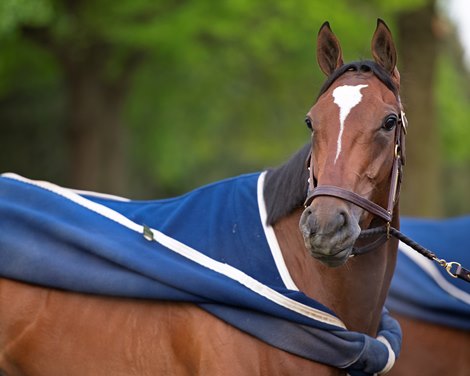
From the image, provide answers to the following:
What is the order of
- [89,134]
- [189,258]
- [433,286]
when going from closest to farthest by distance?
[189,258] < [433,286] < [89,134]

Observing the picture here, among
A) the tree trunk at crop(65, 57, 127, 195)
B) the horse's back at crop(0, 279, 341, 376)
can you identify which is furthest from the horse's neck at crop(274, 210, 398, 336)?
the tree trunk at crop(65, 57, 127, 195)

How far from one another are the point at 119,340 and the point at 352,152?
143 cm

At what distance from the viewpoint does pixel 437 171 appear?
11383 mm

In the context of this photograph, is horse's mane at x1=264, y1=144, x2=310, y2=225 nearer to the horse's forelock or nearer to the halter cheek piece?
the halter cheek piece

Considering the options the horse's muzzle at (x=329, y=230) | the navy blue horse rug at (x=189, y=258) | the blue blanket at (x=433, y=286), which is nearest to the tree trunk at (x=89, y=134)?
the blue blanket at (x=433, y=286)

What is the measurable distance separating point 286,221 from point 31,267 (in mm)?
1280

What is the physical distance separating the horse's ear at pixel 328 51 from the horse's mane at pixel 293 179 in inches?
5.0

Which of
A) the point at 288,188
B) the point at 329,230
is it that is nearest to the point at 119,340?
the point at 288,188

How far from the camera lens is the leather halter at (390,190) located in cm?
342

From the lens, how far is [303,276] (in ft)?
12.7

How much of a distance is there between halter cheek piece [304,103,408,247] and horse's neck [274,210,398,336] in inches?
6.9

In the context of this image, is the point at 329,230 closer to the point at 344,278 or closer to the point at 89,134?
the point at 344,278

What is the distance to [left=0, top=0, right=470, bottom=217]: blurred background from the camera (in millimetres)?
11430

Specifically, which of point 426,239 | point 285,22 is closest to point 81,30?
point 285,22
